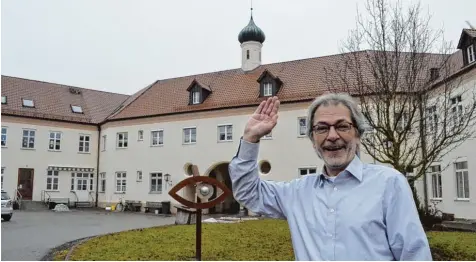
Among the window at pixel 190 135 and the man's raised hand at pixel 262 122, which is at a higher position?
the window at pixel 190 135

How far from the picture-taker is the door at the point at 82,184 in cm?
2987

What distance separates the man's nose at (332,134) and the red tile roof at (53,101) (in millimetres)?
28948

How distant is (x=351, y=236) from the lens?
5.96ft

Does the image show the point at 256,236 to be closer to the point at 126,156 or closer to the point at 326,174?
the point at 326,174

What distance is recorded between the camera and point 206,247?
10.4 m

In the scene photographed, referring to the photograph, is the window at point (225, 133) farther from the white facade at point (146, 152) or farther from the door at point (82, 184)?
the door at point (82, 184)

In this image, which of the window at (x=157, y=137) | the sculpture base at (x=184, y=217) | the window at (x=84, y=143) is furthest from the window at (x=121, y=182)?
the sculpture base at (x=184, y=217)

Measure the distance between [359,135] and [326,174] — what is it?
0.86 ft

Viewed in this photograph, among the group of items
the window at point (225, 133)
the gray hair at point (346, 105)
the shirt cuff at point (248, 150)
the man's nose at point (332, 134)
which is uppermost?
the window at point (225, 133)

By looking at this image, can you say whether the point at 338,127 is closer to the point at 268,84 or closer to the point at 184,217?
the point at 184,217

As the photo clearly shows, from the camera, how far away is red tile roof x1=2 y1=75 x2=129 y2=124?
29125 mm

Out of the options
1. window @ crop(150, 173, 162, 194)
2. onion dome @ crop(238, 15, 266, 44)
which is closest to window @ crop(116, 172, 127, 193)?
window @ crop(150, 173, 162, 194)

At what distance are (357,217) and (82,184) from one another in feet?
100

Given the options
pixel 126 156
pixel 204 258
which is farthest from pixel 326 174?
pixel 126 156
